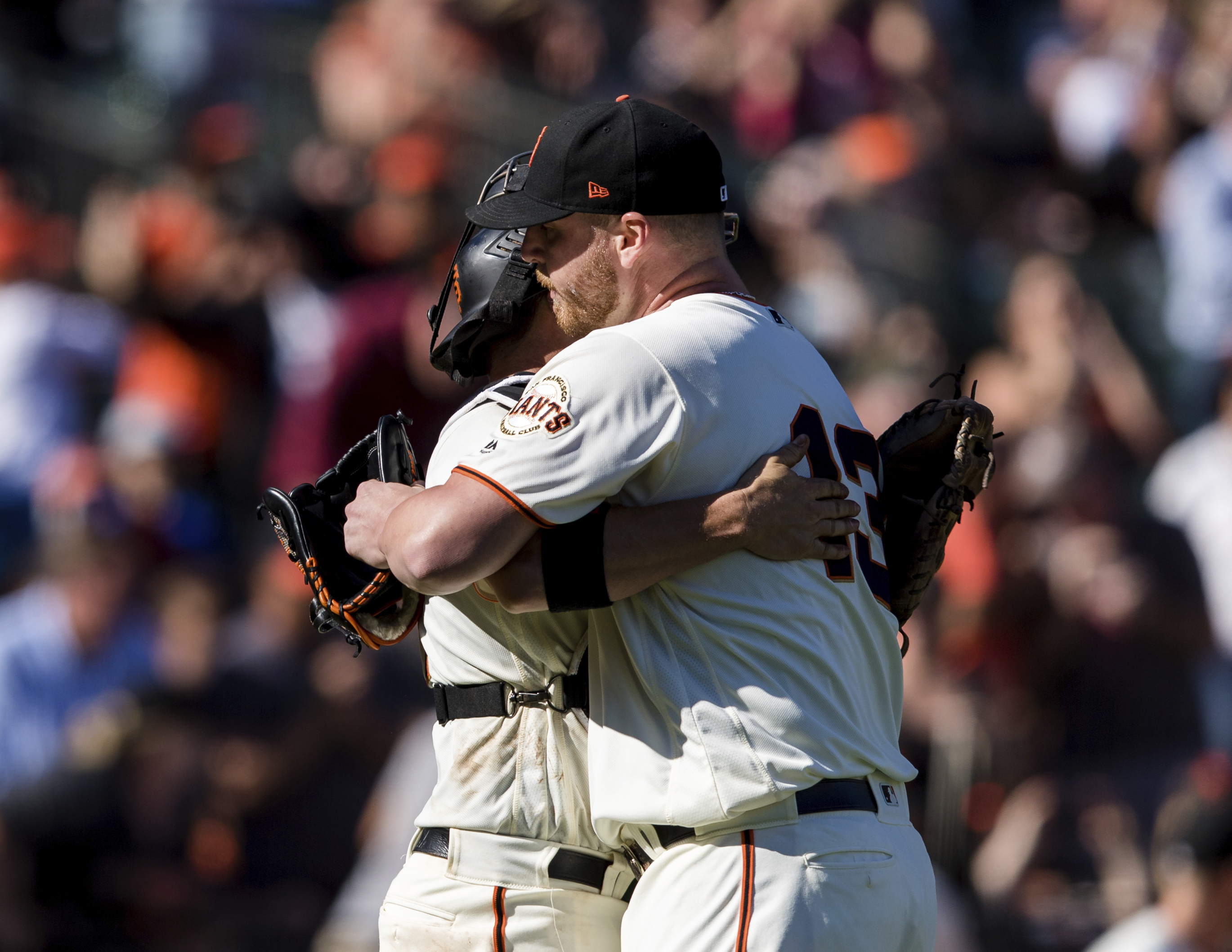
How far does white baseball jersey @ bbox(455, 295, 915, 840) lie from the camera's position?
2.35 meters

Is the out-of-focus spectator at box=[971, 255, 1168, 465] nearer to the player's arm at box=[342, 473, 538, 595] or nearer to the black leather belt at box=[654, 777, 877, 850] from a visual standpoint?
the black leather belt at box=[654, 777, 877, 850]

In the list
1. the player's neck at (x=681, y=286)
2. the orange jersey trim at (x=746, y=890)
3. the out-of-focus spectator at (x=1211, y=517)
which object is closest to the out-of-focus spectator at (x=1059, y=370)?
the out-of-focus spectator at (x=1211, y=517)

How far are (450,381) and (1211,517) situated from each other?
3971 mm

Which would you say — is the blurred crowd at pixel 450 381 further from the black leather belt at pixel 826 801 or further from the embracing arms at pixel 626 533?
the embracing arms at pixel 626 533

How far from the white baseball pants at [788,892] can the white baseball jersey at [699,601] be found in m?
0.08

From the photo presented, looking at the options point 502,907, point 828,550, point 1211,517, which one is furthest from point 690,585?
point 1211,517

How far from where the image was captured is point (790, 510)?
2.44 meters

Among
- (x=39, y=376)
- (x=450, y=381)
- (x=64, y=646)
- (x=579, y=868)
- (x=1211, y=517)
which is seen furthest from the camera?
(x=1211, y=517)

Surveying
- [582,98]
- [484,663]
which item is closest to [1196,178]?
[582,98]

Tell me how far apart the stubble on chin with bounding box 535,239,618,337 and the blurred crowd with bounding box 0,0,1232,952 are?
371cm

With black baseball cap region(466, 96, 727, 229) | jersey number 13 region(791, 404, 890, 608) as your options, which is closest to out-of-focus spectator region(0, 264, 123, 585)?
black baseball cap region(466, 96, 727, 229)

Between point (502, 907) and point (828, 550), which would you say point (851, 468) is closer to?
point (828, 550)

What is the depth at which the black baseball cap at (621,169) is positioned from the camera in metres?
2.59

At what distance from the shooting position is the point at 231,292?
7.27m
